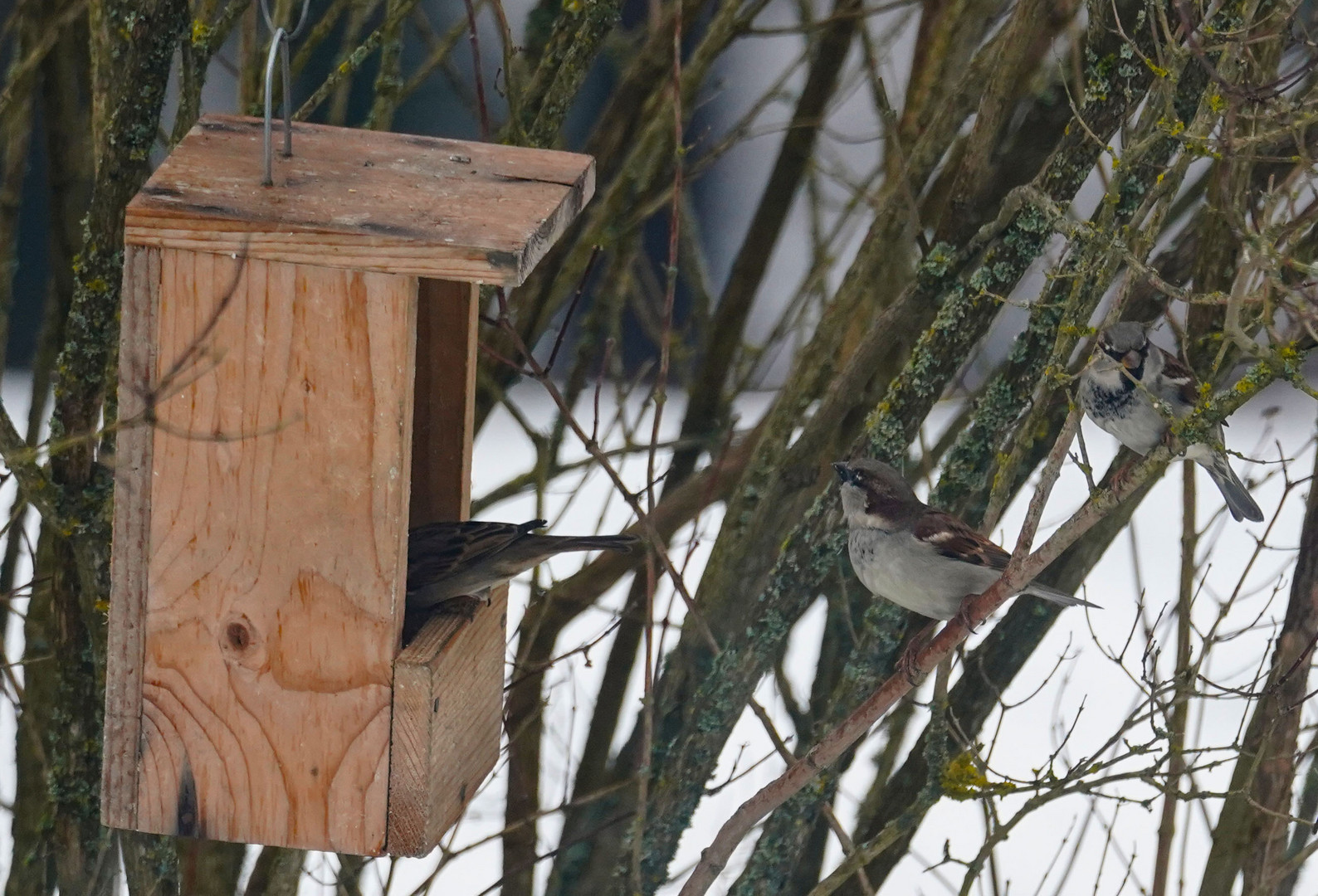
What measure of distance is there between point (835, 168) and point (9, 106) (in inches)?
104

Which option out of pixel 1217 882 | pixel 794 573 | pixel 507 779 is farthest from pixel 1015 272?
pixel 507 779

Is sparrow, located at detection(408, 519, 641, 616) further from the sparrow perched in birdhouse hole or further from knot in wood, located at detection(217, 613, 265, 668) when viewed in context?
knot in wood, located at detection(217, 613, 265, 668)

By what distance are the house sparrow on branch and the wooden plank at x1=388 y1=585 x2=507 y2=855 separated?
2.86ft

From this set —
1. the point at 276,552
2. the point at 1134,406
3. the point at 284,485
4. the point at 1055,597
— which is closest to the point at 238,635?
the point at 276,552

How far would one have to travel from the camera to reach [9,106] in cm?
351

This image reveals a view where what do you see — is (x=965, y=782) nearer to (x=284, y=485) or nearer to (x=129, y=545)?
(x=284, y=485)

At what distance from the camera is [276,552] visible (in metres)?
2.21

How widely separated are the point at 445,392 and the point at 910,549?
3.28ft

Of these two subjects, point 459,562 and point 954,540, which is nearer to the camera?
point 459,562

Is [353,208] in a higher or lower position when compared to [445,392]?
lower

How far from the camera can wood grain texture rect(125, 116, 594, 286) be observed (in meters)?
2.04

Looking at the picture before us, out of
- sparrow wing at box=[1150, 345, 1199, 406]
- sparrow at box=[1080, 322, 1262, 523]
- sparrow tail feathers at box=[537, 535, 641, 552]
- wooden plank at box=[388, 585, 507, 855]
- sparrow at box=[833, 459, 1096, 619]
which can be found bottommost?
wooden plank at box=[388, 585, 507, 855]

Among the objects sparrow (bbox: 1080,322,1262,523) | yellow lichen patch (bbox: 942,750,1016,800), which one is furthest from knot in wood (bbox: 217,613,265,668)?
sparrow (bbox: 1080,322,1262,523)

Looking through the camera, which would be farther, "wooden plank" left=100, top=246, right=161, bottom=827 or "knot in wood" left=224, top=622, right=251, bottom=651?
"knot in wood" left=224, top=622, right=251, bottom=651
